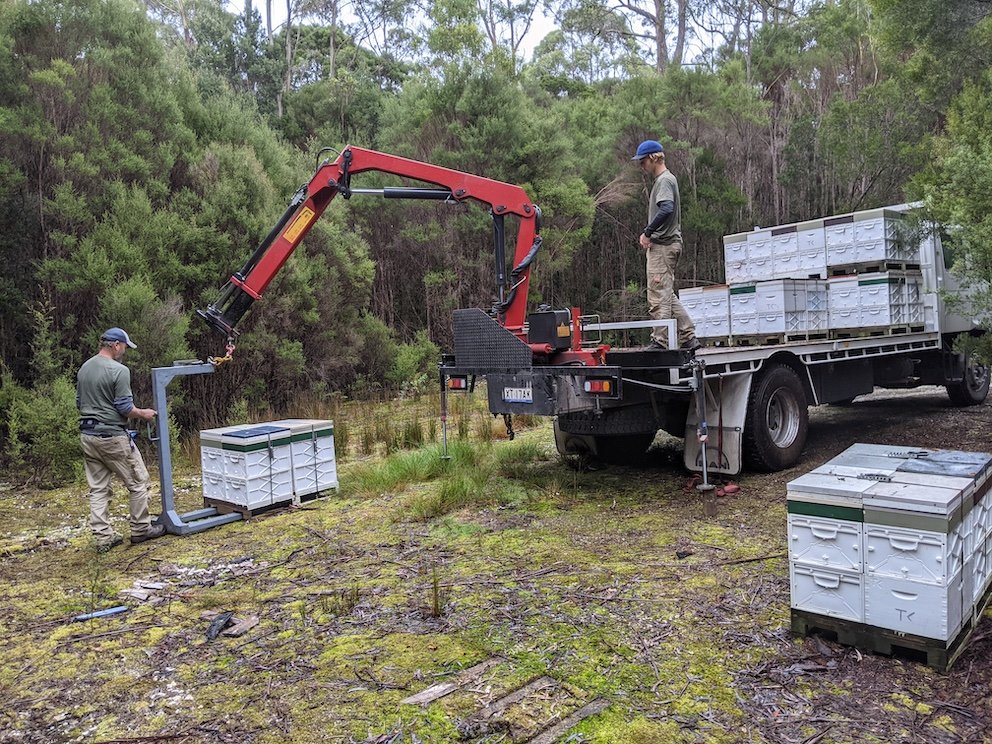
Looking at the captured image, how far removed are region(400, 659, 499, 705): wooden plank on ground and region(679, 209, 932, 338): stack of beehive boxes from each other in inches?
227

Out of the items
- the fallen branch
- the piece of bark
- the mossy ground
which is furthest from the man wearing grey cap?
the piece of bark

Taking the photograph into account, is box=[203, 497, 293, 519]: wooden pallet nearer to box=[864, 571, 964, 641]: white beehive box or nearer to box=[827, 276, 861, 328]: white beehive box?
box=[864, 571, 964, 641]: white beehive box

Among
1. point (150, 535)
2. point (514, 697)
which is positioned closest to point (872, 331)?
point (514, 697)

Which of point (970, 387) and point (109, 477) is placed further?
point (970, 387)

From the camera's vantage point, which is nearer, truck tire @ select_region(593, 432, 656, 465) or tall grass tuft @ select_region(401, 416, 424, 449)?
truck tire @ select_region(593, 432, 656, 465)

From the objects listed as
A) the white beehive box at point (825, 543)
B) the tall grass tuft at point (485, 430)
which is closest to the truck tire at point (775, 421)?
the white beehive box at point (825, 543)

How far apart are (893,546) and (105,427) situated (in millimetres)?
5933

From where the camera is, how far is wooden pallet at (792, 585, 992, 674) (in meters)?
3.37

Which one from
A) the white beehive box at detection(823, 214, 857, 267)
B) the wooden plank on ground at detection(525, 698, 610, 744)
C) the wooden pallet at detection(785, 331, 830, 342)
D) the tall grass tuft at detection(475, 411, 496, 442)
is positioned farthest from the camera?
the tall grass tuft at detection(475, 411, 496, 442)

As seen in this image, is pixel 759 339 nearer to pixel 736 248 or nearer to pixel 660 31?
pixel 736 248

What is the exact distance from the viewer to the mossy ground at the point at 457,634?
3195 millimetres

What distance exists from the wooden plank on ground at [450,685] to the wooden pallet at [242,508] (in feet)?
13.0

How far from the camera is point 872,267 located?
356 inches

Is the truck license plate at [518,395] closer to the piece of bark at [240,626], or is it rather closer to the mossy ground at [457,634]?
the mossy ground at [457,634]
